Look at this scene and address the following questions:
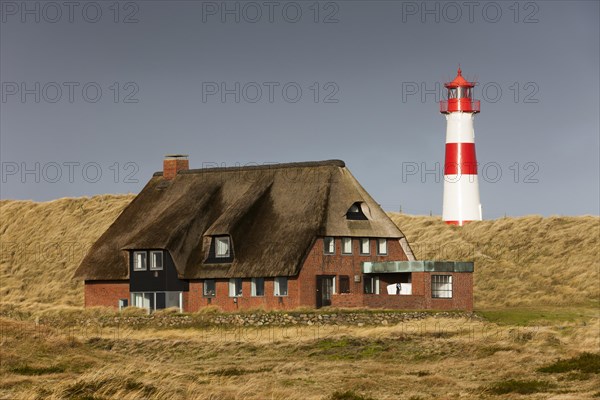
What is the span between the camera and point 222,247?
220ft

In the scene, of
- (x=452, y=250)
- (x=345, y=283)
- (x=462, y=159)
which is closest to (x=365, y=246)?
(x=345, y=283)

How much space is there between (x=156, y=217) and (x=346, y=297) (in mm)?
13776

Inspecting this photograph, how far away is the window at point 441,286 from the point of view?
65188 millimetres

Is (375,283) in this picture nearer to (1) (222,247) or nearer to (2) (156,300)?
(1) (222,247)

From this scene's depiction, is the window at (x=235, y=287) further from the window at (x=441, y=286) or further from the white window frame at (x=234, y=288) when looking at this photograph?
the window at (x=441, y=286)

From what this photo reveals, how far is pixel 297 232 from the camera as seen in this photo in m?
65.6

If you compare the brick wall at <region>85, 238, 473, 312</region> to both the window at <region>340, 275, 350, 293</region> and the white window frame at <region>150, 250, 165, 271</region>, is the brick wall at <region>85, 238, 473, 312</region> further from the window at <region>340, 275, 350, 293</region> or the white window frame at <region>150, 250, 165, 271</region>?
the white window frame at <region>150, 250, 165, 271</region>

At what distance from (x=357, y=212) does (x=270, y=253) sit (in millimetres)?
5707

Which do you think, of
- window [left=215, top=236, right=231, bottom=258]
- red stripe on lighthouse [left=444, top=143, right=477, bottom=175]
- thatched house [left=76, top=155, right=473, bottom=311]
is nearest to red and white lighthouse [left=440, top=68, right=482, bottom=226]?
red stripe on lighthouse [left=444, top=143, right=477, bottom=175]

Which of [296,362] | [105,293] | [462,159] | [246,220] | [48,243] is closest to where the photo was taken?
[296,362]

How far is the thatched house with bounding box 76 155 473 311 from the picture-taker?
6481cm

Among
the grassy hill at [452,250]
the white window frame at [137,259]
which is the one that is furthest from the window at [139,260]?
the grassy hill at [452,250]

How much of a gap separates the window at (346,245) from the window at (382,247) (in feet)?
7.59

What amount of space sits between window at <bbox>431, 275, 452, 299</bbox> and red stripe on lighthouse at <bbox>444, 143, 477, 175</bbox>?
57.7 ft
